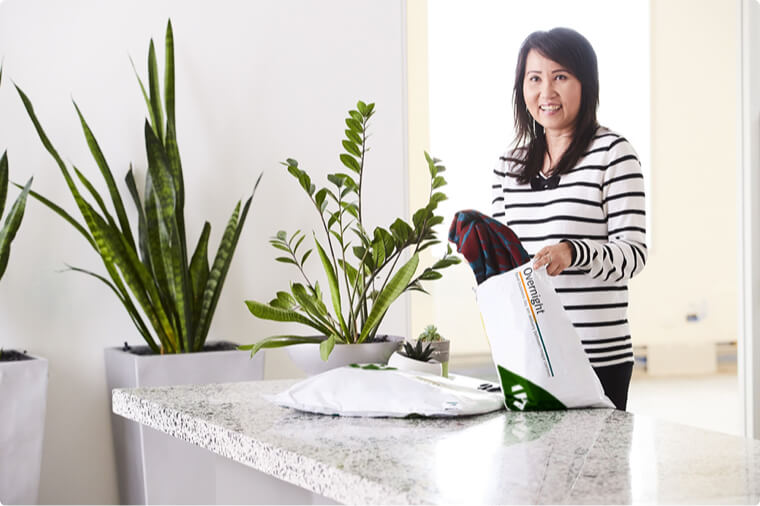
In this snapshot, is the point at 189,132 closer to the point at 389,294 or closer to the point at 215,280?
the point at 215,280

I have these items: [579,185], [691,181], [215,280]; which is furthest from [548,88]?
[691,181]

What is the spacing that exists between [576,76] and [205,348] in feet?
4.48

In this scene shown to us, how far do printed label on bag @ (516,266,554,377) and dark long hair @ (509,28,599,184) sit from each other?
82 centimetres

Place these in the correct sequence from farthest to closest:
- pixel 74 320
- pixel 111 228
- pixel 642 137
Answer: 1. pixel 642 137
2. pixel 74 320
3. pixel 111 228

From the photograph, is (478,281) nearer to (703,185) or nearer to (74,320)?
(74,320)

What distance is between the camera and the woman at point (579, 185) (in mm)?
1786

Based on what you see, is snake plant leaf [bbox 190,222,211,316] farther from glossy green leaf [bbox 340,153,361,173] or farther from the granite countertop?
the granite countertop

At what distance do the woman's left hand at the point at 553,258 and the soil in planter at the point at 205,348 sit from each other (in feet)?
4.70

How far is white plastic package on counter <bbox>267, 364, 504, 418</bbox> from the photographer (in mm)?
1066

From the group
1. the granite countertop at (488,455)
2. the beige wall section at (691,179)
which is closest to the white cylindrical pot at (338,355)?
the granite countertop at (488,455)

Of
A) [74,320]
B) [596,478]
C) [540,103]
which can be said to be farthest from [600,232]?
[74,320]

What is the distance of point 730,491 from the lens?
0.72 meters

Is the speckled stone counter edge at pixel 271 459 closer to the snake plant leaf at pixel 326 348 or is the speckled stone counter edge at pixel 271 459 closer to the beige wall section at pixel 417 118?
the snake plant leaf at pixel 326 348

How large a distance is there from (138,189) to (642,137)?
12.7 feet
